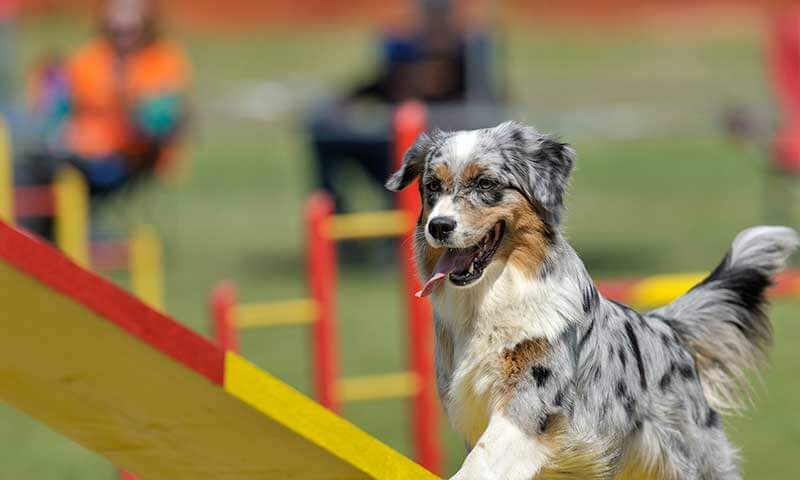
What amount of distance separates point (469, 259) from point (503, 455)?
18.9 inches

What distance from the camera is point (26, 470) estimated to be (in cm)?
658

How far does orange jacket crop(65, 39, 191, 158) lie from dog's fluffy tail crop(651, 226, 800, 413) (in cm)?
718

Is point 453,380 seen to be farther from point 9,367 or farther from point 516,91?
point 516,91

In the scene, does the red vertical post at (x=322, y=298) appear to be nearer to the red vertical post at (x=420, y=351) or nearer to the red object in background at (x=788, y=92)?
the red vertical post at (x=420, y=351)

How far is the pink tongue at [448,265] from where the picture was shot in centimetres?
360

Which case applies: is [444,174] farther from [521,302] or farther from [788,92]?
[788,92]

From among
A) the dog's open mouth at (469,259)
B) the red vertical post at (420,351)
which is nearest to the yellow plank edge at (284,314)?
the red vertical post at (420,351)

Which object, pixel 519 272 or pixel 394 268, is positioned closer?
pixel 519 272

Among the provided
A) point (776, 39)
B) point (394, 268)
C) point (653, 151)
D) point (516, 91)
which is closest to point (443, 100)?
point (394, 268)

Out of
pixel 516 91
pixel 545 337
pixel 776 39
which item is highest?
pixel 545 337

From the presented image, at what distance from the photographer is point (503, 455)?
11.4ft

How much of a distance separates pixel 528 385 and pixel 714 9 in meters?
17.5

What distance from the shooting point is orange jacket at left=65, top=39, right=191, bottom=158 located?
1090cm

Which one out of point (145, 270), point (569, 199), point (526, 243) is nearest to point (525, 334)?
point (526, 243)
